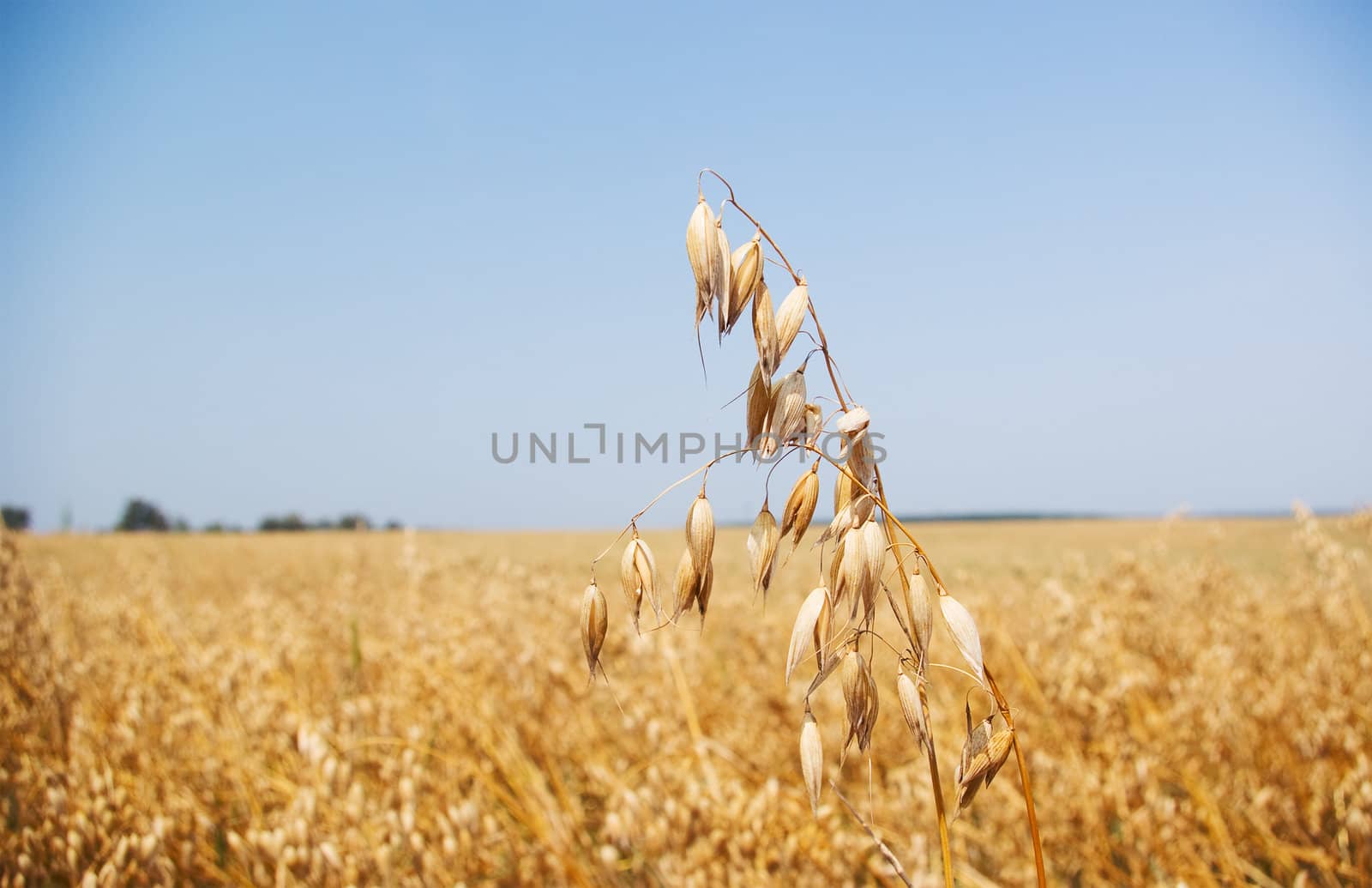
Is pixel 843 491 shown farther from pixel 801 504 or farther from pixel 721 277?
pixel 721 277

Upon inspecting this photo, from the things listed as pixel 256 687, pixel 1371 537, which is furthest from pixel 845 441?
pixel 1371 537

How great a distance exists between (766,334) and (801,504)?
0.20 metres

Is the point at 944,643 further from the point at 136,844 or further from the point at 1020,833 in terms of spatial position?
the point at 136,844

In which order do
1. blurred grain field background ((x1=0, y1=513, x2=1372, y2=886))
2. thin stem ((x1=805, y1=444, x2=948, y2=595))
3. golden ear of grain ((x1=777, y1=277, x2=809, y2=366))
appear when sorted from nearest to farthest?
1. thin stem ((x1=805, y1=444, x2=948, y2=595))
2. golden ear of grain ((x1=777, y1=277, x2=809, y2=366))
3. blurred grain field background ((x1=0, y1=513, x2=1372, y2=886))

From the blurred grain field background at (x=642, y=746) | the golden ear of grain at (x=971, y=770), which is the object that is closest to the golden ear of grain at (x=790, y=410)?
the golden ear of grain at (x=971, y=770)

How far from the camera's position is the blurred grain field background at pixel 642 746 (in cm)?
180

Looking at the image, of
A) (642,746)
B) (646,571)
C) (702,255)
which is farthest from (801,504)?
(642,746)

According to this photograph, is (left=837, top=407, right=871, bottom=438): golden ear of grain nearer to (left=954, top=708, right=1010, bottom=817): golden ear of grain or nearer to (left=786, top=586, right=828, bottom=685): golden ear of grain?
(left=786, top=586, right=828, bottom=685): golden ear of grain

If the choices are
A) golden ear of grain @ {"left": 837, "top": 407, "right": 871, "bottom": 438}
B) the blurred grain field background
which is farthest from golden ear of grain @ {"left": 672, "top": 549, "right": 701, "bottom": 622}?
the blurred grain field background

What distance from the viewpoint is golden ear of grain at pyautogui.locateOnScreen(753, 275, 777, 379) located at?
78 cm

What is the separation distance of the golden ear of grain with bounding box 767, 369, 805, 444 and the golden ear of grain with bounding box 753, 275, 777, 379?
0.05 m

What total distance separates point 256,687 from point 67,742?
2.76ft

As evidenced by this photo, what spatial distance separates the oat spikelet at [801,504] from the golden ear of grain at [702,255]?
0.69 ft

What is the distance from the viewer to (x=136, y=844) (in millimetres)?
1735
